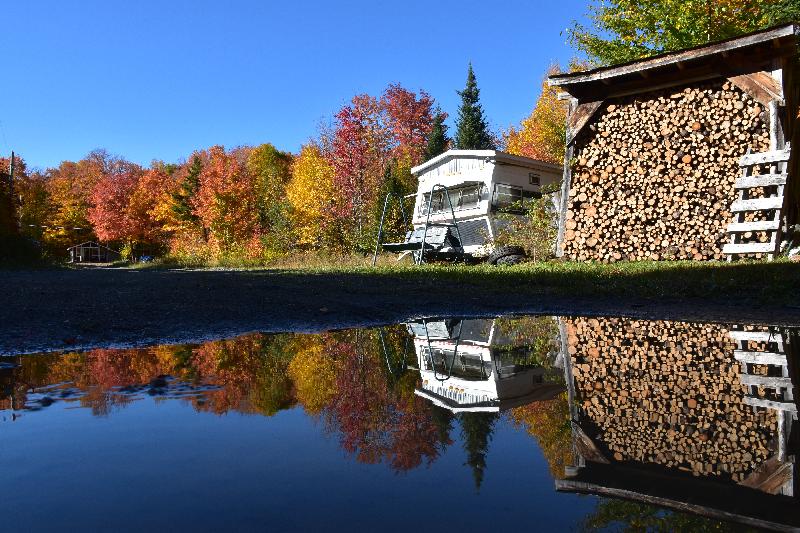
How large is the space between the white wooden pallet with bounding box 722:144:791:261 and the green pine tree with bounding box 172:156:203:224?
40.0 m

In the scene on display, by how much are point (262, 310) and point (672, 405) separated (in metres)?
4.16

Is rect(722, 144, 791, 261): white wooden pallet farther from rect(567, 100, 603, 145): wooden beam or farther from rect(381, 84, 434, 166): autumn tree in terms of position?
rect(381, 84, 434, 166): autumn tree

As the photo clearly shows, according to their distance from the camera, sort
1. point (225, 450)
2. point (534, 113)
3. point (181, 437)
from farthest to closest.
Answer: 1. point (534, 113)
2. point (181, 437)
3. point (225, 450)

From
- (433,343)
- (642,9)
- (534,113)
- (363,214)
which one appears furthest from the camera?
(534,113)

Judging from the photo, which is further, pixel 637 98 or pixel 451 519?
pixel 637 98

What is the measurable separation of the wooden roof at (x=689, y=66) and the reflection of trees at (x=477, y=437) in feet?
33.4

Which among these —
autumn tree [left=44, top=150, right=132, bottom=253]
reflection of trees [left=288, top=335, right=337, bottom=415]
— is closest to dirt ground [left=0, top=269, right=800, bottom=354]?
reflection of trees [left=288, top=335, right=337, bottom=415]

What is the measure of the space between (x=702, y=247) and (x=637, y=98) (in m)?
3.49

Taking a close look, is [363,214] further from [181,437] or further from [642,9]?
[181,437]

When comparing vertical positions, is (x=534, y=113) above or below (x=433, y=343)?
above

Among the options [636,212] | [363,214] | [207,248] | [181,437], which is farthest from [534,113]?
[181,437]

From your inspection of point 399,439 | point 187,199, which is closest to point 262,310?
point 399,439

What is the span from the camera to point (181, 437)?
6.37ft

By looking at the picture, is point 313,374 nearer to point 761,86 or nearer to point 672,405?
point 672,405
